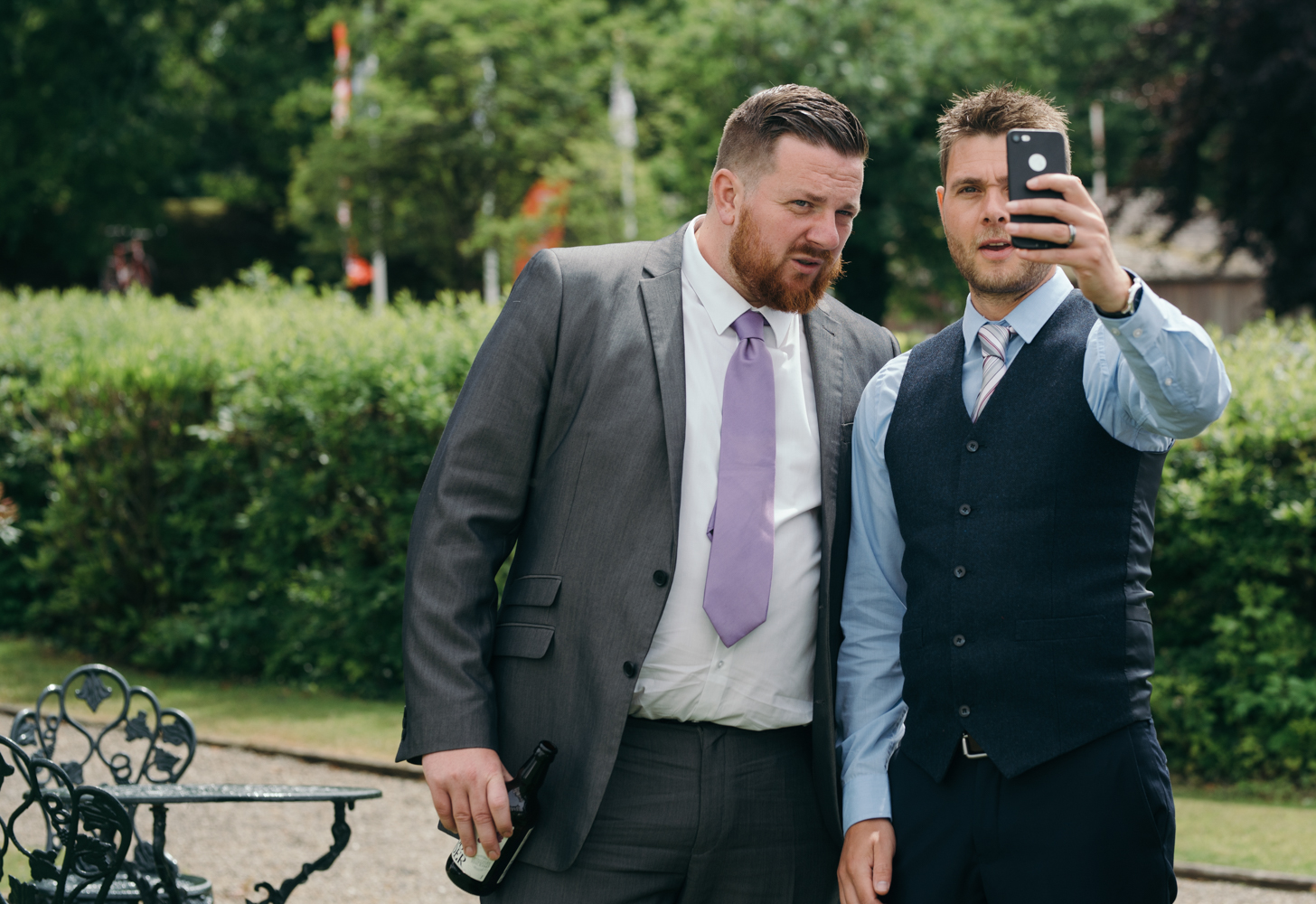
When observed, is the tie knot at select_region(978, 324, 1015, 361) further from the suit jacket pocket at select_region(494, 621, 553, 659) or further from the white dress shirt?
the suit jacket pocket at select_region(494, 621, 553, 659)

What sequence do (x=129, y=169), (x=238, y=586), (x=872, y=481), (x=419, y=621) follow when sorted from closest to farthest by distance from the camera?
(x=419, y=621)
(x=872, y=481)
(x=238, y=586)
(x=129, y=169)

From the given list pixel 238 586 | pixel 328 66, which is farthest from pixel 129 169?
pixel 238 586

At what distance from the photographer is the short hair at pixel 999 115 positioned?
2.44m

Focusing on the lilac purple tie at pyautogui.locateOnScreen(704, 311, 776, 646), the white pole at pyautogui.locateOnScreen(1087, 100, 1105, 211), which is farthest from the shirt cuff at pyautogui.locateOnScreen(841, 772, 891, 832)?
the white pole at pyautogui.locateOnScreen(1087, 100, 1105, 211)

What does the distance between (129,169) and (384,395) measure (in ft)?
94.6

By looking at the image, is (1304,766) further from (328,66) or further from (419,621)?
(328,66)

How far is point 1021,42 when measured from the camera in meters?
23.3

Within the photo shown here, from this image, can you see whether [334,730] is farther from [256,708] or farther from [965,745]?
[965,745]

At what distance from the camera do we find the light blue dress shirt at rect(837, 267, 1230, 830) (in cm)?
219

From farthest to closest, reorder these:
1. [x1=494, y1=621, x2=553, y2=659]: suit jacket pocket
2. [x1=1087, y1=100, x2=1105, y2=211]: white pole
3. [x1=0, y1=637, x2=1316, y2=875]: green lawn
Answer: [x1=1087, y1=100, x2=1105, y2=211]: white pole → [x1=0, y1=637, x2=1316, y2=875]: green lawn → [x1=494, y1=621, x2=553, y2=659]: suit jacket pocket

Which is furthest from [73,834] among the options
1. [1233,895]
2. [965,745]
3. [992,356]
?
[1233,895]

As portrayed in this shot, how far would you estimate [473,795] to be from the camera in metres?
2.39

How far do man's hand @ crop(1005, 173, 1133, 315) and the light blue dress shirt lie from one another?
0.15 m

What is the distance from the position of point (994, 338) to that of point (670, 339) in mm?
658
